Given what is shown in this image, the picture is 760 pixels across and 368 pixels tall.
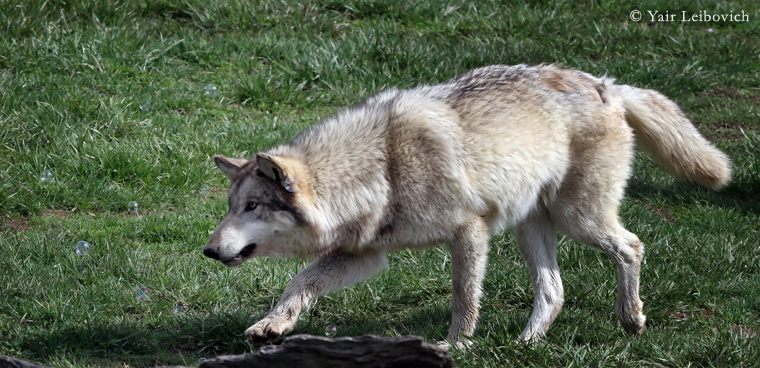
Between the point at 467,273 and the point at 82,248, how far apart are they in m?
2.55

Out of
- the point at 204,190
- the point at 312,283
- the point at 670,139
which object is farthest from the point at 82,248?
the point at 670,139

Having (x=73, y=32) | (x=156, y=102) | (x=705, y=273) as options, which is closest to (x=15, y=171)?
(x=156, y=102)

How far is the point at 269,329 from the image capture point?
4070mm

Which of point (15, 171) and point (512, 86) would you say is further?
point (15, 171)

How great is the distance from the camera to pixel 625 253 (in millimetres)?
4648

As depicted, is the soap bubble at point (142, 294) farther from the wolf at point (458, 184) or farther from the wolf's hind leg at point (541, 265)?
Result: the wolf's hind leg at point (541, 265)

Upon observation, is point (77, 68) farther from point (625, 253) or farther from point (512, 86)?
point (625, 253)

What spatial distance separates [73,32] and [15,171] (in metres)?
2.22

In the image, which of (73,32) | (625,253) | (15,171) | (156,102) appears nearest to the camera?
(625,253)

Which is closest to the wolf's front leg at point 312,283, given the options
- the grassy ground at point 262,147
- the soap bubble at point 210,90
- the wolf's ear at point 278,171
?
the grassy ground at point 262,147

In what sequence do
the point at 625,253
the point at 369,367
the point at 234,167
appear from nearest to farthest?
the point at 369,367 < the point at 234,167 < the point at 625,253

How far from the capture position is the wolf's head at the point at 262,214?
399 centimetres

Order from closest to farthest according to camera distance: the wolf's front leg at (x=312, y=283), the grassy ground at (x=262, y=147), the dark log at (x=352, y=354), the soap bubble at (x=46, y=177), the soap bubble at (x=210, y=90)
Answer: the dark log at (x=352, y=354)
the wolf's front leg at (x=312, y=283)
the grassy ground at (x=262, y=147)
the soap bubble at (x=46, y=177)
the soap bubble at (x=210, y=90)

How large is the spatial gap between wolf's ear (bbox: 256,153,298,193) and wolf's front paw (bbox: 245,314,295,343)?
68 cm
